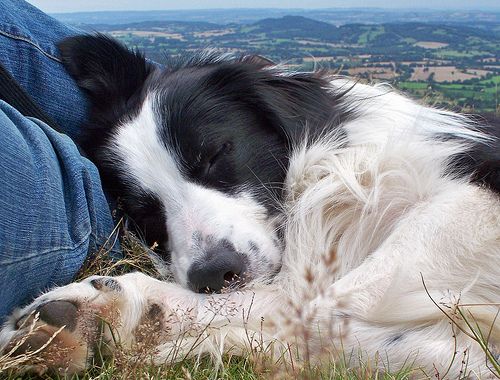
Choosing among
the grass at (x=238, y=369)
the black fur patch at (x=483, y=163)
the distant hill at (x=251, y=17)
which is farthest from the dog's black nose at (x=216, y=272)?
the distant hill at (x=251, y=17)

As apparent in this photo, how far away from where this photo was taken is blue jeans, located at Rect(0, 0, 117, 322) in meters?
2.50

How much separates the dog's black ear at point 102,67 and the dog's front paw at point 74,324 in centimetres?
141

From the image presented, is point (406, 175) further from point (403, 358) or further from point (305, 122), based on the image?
point (403, 358)

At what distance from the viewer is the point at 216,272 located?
2945 millimetres

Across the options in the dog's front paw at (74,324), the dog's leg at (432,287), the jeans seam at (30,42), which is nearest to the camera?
the dog's front paw at (74,324)

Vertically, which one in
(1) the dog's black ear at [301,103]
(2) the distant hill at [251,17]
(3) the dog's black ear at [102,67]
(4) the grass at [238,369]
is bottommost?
(2) the distant hill at [251,17]

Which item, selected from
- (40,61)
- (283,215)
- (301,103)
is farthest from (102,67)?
(283,215)

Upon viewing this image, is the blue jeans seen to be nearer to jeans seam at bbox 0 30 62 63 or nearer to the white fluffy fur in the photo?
jeans seam at bbox 0 30 62 63

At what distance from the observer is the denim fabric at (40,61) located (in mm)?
3395

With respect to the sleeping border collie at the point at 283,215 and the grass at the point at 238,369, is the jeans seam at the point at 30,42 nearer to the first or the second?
the sleeping border collie at the point at 283,215

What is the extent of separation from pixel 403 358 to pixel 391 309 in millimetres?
185

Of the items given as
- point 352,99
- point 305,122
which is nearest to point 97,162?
point 305,122

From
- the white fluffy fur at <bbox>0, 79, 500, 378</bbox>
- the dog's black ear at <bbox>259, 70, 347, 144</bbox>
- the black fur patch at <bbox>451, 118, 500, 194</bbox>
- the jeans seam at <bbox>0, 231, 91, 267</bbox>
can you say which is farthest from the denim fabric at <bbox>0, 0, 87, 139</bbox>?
the black fur patch at <bbox>451, 118, 500, 194</bbox>

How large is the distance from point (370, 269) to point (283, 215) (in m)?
0.79
